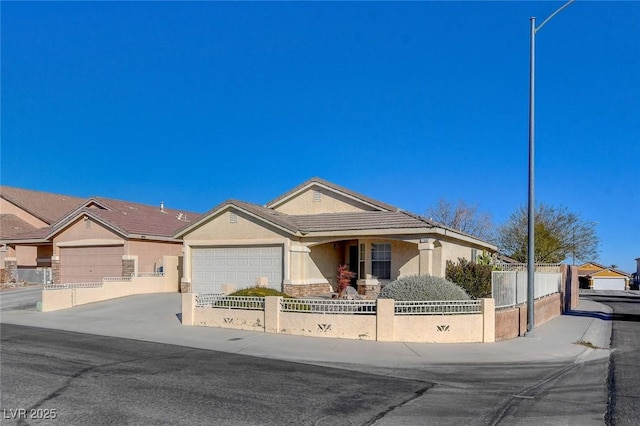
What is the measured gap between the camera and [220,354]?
12617 mm

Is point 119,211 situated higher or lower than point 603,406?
higher

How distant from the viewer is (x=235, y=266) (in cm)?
2375

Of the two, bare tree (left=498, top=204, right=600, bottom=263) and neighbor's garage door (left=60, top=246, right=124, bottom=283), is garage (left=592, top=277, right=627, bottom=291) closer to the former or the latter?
bare tree (left=498, top=204, right=600, bottom=263)

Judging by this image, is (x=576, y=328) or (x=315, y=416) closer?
(x=315, y=416)

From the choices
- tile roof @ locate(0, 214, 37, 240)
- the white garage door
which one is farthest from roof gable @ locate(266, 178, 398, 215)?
the white garage door

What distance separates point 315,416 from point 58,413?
11.0 ft

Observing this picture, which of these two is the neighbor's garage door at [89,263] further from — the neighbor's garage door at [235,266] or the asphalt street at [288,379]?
the asphalt street at [288,379]

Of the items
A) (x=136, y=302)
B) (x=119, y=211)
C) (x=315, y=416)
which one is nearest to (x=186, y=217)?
(x=119, y=211)

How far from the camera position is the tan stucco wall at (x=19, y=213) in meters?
41.0

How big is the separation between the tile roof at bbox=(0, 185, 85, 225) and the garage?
72.0m

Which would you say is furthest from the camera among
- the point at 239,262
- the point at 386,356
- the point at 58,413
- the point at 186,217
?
the point at 186,217

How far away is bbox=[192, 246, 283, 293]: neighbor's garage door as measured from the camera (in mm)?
22906

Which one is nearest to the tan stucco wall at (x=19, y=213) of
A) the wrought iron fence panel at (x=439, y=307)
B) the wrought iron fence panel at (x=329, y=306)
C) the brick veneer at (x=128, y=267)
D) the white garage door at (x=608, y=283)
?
the brick veneer at (x=128, y=267)

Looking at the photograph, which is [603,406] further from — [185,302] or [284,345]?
[185,302]
